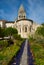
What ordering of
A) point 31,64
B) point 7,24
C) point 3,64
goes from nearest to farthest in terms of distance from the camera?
1. point 3,64
2. point 31,64
3. point 7,24

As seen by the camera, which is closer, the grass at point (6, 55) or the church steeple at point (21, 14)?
the grass at point (6, 55)

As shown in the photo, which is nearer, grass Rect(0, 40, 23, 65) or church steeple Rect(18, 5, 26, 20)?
grass Rect(0, 40, 23, 65)

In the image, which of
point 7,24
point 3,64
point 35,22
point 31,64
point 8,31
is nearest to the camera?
point 3,64

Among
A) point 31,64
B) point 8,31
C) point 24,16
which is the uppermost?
point 24,16

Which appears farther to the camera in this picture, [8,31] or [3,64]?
[8,31]

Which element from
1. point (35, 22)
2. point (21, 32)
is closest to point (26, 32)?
point (21, 32)

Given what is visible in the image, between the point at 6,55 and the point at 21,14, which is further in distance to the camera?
the point at 21,14

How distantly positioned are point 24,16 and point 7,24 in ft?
36.5

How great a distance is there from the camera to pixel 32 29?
88.9 metres

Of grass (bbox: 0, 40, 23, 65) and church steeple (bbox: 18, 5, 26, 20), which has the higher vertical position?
church steeple (bbox: 18, 5, 26, 20)

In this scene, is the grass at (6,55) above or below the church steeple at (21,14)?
below

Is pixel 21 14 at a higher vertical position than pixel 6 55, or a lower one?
higher

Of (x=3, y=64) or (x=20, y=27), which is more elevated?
(x=20, y=27)

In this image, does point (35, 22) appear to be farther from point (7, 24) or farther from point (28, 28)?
point (7, 24)
